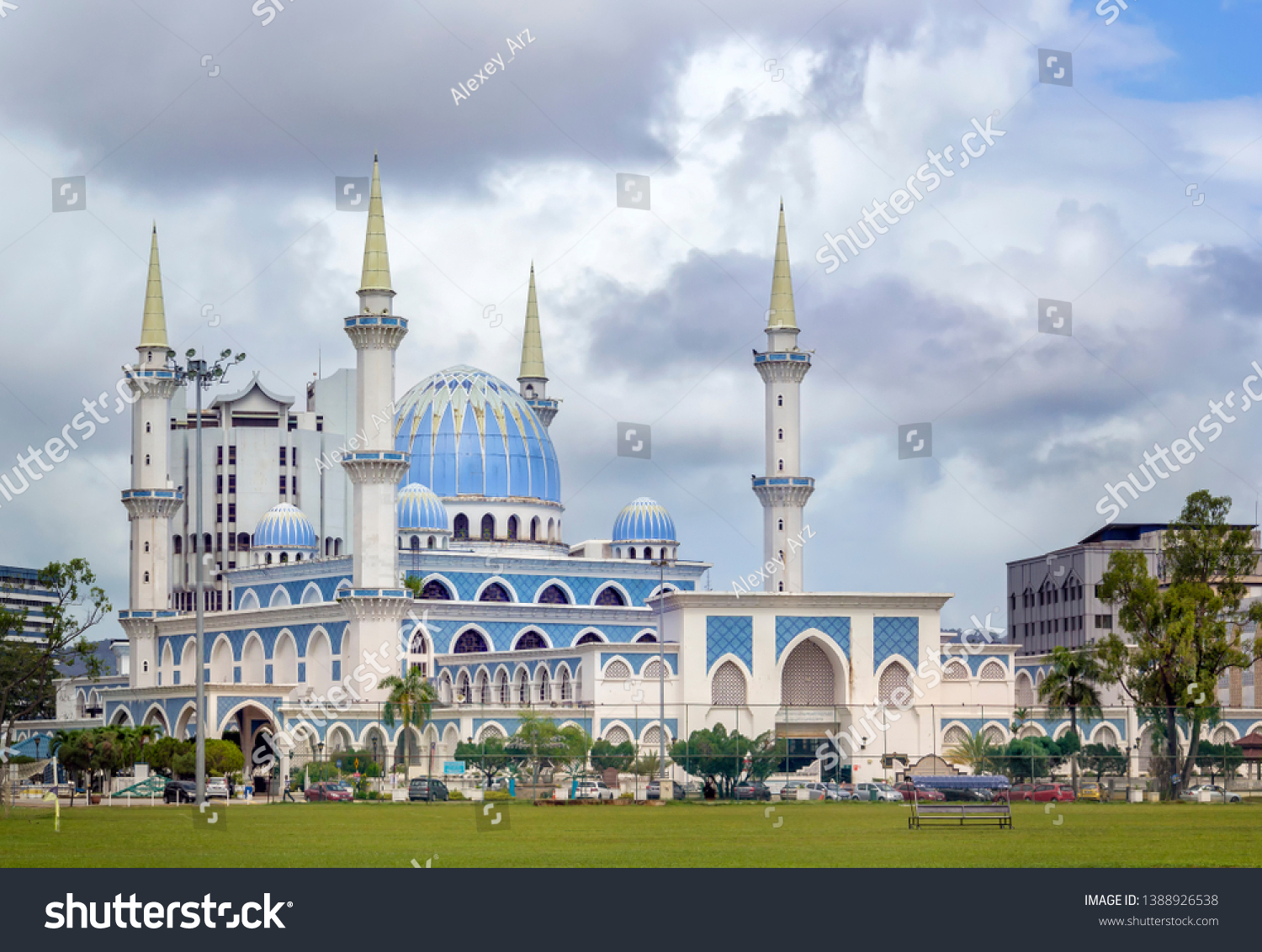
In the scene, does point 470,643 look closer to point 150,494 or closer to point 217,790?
point 150,494

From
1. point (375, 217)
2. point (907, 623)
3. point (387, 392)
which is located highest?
point (375, 217)

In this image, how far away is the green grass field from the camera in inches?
973

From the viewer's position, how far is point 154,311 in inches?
3543

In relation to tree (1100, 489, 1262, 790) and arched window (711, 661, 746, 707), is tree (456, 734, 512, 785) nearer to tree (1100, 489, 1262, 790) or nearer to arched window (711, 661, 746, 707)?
arched window (711, 661, 746, 707)

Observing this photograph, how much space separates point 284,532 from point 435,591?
1334cm

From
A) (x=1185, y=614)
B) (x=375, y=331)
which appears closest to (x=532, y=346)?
(x=375, y=331)

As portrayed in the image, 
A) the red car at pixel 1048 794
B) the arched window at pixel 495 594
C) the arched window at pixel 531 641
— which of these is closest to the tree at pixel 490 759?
the red car at pixel 1048 794

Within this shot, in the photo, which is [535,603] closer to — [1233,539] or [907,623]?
[907,623]

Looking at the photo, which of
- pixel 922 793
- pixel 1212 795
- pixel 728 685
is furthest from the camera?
pixel 728 685

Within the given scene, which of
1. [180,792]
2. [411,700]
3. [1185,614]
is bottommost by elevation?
[180,792]

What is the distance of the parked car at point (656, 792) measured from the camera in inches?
2087
